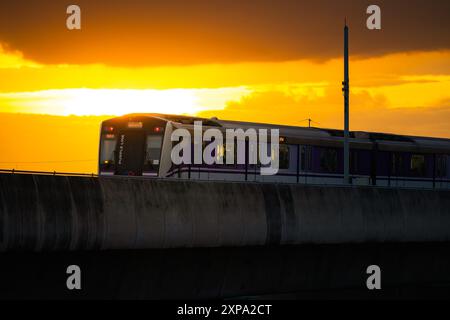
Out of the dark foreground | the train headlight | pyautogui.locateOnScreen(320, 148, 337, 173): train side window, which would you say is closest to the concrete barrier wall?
the dark foreground

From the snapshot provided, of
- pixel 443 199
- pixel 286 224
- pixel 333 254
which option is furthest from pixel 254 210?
pixel 443 199

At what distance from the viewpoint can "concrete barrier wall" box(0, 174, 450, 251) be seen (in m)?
18.9

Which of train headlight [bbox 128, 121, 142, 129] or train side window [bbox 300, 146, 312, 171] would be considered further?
train side window [bbox 300, 146, 312, 171]

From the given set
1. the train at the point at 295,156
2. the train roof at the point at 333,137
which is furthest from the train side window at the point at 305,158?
the train roof at the point at 333,137

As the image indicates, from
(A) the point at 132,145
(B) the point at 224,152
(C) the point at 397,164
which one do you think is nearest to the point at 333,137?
(C) the point at 397,164

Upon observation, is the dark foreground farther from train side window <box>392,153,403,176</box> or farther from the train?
train side window <box>392,153,403,176</box>

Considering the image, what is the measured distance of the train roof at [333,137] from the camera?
37.4 meters

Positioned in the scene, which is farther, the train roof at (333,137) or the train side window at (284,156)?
the train side window at (284,156)

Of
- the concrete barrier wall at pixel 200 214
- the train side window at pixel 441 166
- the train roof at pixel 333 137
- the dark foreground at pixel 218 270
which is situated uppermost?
the train roof at pixel 333 137

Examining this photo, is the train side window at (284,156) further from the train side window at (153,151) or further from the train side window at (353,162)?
the train side window at (153,151)

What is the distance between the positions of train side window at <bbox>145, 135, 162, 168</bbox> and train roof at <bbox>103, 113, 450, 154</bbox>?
823 millimetres

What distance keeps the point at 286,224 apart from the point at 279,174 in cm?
1588

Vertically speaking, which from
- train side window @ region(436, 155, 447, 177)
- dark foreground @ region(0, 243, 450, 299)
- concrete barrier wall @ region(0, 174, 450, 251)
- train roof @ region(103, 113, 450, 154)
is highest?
train roof @ region(103, 113, 450, 154)
